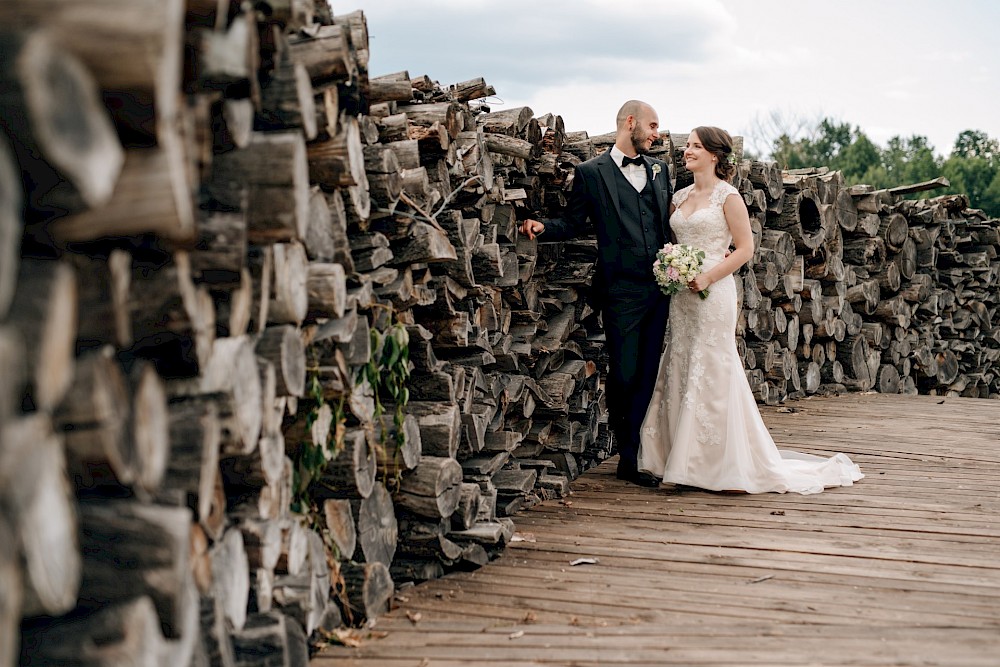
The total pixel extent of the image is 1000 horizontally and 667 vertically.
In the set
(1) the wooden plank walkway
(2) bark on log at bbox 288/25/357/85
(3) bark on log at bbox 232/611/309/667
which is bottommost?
(1) the wooden plank walkway

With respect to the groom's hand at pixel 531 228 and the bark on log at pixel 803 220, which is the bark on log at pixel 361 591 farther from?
the bark on log at pixel 803 220

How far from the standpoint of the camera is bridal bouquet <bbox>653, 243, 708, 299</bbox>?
16.4ft

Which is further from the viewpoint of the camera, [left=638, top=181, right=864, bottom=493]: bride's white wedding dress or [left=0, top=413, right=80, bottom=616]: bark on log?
[left=638, top=181, right=864, bottom=493]: bride's white wedding dress

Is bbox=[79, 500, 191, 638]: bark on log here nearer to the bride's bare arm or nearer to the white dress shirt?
the bride's bare arm

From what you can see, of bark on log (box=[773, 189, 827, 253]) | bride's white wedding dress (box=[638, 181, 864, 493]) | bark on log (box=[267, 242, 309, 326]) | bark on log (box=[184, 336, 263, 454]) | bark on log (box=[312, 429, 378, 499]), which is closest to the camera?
bark on log (box=[184, 336, 263, 454])

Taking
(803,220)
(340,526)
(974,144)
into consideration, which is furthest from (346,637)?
(974,144)

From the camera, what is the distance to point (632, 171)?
5.29 metres

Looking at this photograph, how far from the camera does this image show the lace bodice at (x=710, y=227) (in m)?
5.15

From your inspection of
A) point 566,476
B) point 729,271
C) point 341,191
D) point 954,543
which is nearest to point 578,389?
point 566,476

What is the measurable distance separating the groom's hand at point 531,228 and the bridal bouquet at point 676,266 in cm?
68

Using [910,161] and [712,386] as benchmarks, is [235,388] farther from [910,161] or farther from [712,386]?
[910,161]

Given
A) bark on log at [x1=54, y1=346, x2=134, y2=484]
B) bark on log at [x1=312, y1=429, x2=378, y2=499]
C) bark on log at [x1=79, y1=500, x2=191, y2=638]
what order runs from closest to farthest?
1. bark on log at [x1=54, y1=346, x2=134, y2=484]
2. bark on log at [x1=79, y1=500, x2=191, y2=638]
3. bark on log at [x1=312, y1=429, x2=378, y2=499]

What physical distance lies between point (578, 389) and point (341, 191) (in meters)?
2.75

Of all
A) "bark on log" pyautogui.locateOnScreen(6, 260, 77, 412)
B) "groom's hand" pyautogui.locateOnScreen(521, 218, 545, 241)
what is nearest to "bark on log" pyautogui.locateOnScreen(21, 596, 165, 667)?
"bark on log" pyautogui.locateOnScreen(6, 260, 77, 412)
